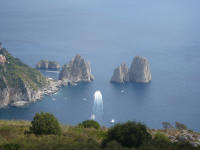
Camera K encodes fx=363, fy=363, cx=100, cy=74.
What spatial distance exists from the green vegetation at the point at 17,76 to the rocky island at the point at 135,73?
2144cm

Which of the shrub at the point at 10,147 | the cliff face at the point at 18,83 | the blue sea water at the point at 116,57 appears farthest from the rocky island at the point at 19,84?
the shrub at the point at 10,147

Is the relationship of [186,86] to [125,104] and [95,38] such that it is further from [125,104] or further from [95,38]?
[95,38]

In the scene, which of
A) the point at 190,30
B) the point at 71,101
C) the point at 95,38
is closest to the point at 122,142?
the point at 71,101

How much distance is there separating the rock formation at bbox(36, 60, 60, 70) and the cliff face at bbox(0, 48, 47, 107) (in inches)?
473

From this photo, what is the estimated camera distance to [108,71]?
370 ft

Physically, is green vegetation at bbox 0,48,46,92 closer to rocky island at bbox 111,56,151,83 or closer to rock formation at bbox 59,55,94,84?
rock formation at bbox 59,55,94,84

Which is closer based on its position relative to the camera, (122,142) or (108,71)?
(122,142)

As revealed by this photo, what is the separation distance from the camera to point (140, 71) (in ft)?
357

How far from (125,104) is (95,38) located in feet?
226

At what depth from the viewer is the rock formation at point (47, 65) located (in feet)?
377

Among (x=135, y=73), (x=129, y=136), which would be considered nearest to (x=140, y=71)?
(x=135, y=73)

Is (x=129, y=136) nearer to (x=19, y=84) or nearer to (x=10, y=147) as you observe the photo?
(x=10, y=147)

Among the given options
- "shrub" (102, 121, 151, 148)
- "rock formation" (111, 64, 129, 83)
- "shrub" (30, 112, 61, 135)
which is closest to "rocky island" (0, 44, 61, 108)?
"rock formation" (111, 64, 129, 83)

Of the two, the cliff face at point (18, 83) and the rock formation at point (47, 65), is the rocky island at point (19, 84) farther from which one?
the rock formation at point (47, 65)
